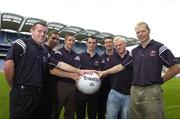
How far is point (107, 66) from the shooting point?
8023mm

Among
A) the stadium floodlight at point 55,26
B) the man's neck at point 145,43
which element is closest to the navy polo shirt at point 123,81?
the man's neck at point 145,43

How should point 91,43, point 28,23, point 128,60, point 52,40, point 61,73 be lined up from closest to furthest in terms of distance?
point 61,73 < point 128,60 < point 52,40 < point 91,43 < point 28,23

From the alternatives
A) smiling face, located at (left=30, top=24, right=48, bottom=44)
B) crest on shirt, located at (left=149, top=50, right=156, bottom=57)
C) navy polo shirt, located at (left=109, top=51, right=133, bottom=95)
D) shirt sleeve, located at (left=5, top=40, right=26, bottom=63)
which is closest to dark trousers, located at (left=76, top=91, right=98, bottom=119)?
navy polo shirt, located at (left=109, top=51, right=133, bottom=95)

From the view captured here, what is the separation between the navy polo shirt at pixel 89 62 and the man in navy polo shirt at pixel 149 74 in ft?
5.38

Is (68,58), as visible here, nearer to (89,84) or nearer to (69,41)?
(69,41)

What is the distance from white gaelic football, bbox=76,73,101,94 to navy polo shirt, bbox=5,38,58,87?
164 cm

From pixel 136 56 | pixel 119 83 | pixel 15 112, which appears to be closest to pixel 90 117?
pixel 119 83

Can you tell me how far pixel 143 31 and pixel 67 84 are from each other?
2.65 m

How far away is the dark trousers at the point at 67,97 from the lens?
820 cm

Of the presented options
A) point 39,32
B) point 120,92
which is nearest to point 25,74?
point 39,32

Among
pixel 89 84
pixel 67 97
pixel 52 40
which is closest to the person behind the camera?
pixel 89 84

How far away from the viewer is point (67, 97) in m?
8.30

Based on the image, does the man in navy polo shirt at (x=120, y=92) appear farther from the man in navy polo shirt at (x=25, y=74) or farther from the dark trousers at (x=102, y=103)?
the man in navy polo shirt at (x=25, y=74)

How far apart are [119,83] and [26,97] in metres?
2.64
